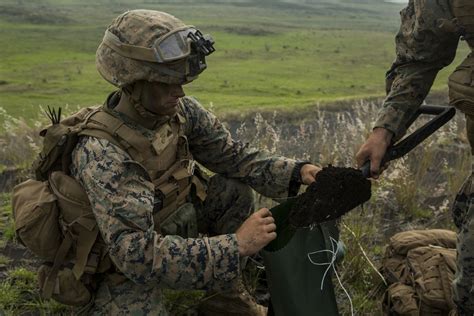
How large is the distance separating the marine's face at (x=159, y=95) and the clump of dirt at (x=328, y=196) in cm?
84

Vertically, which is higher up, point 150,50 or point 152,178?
point 150,50

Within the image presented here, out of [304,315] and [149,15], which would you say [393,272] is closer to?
[304,315]

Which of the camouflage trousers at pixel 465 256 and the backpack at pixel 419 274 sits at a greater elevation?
the camouflage trousers at pixel 465 256

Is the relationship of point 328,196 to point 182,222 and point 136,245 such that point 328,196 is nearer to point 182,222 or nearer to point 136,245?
point 182,222

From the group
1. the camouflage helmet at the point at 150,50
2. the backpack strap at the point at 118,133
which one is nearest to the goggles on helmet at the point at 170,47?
the camouflage helmet at the point at 150,50

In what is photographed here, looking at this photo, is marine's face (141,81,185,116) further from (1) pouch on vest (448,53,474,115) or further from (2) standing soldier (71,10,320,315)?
(1) pouch on vest (448,53,474,115)

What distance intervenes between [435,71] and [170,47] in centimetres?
154

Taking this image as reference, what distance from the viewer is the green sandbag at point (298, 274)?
317 cm

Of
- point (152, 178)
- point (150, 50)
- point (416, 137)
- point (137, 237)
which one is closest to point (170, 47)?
point (150, 50)

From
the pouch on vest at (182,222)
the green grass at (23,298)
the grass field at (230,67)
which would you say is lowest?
the grass field at (230,67)

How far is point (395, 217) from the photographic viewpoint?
5418 mm

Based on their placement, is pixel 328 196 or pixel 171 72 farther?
pixel 328 196

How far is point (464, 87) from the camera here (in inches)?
116

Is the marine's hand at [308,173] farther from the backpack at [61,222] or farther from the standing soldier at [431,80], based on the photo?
the backpack at [61,222]
